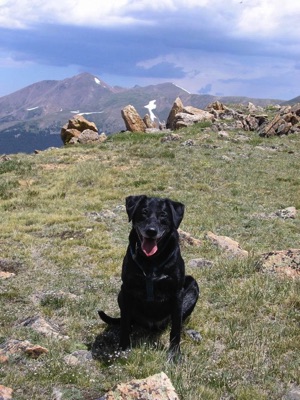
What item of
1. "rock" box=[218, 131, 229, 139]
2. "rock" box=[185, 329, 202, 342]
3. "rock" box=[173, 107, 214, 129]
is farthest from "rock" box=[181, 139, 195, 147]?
"rock" box=[185, 329, 202, 342]

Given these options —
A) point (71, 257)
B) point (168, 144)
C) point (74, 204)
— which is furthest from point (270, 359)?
point (168, 144)

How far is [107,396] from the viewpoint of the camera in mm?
4090

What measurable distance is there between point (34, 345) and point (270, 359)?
2.84 meters

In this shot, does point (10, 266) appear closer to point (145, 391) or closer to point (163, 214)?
point (163, 214)

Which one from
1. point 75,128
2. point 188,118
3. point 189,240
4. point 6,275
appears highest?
point 188,118

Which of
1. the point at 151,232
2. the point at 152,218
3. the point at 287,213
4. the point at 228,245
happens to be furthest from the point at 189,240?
the point at 151,232

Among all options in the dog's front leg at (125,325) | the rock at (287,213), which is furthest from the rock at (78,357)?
the rock at (287,213)

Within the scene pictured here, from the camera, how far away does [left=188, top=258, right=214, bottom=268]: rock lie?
952cm

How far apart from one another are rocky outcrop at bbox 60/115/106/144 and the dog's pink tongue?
29.4m

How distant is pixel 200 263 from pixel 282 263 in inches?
67.6

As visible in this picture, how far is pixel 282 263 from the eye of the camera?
882 centimetres

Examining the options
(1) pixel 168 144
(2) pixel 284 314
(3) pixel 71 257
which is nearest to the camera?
(2) pixel 284 314

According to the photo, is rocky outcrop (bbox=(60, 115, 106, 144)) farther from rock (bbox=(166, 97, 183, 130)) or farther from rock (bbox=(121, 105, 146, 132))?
rock (bbox=(166, 97, 183, 130))

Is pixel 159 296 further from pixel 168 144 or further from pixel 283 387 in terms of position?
pixel 168 144
